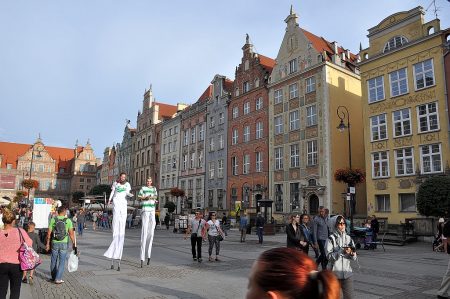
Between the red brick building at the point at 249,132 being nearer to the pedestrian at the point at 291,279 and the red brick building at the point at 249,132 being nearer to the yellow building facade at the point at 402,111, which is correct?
the yellow building facade at the point at 402,111

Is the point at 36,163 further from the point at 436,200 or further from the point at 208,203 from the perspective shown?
the point at 436,200

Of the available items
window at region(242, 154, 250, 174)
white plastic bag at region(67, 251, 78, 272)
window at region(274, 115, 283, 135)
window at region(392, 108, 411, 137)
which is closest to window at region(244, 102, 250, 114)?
window at region(242, 154, 250, 174)

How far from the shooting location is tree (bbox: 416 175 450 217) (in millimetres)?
20562

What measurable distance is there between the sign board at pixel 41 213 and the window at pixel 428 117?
24.3m

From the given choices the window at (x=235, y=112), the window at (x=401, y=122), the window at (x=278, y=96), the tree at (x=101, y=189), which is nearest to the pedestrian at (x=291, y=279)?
the window at (x=401, y=122)

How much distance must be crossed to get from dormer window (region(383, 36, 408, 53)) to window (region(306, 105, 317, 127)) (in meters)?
7.73

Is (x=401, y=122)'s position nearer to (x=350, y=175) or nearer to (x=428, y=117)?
(x=428, y=117)

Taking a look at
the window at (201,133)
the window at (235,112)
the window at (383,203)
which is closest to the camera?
the window at (383,203)

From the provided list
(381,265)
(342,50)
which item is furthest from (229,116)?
(381,265)

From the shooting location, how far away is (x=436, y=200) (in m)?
20.8

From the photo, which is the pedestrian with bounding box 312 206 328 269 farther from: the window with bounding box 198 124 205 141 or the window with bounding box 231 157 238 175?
the window with bounding box 198 124 205 141

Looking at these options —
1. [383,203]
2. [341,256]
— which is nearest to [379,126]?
[383,203]

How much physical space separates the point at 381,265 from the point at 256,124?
29696 millimetres

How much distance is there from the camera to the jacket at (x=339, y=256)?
6105 millimetres
